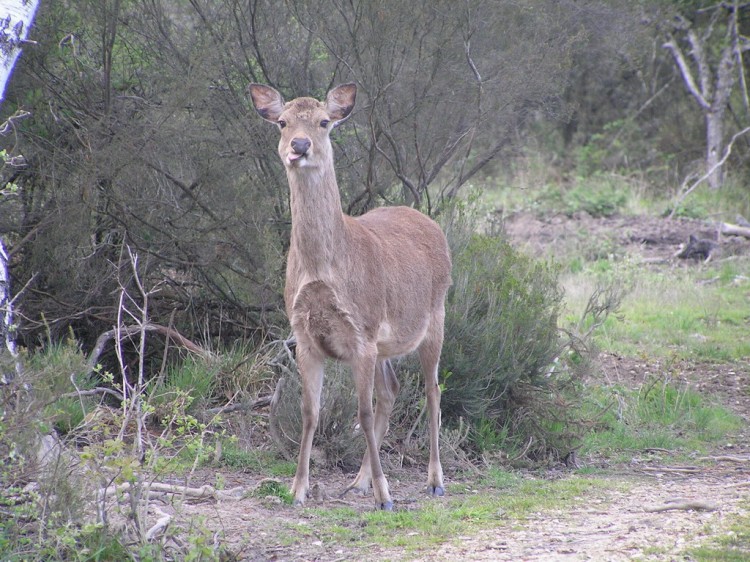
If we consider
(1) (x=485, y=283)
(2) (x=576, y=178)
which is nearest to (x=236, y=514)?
(1) (x=485, y=283)

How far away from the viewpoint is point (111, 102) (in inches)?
348

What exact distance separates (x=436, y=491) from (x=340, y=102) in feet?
9.40

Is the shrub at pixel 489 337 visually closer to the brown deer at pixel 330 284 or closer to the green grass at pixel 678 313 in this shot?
the brown deer at pixel 330 284

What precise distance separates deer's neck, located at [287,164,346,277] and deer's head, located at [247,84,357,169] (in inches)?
4.0

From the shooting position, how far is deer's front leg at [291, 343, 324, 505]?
659cm

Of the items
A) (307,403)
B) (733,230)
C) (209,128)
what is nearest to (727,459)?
(307,403)

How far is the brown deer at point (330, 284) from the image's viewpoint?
6445 mm

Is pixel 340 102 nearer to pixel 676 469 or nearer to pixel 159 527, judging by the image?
pixel 159 527

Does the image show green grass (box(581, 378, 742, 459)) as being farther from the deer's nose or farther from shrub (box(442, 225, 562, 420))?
the deer's nose

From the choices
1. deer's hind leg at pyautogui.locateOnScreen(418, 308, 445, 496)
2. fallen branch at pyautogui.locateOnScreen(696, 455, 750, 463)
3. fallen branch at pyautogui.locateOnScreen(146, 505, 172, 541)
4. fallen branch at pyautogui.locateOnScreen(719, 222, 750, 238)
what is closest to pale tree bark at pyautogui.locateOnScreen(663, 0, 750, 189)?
fallen branch at pyautogui.locateOnScreen(719, 222, 750, 238)

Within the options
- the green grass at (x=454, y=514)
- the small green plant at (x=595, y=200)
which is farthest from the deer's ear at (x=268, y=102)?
the small green plant at (x=595, y=200)

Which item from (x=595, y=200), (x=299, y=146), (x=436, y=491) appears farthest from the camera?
(x=595, y=200)

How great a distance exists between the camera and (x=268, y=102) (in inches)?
270

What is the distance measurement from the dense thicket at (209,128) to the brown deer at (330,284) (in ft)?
6.93
